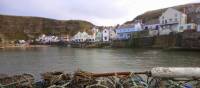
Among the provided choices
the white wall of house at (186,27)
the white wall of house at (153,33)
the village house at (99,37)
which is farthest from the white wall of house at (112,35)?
→ the white wall of house at (186,27)

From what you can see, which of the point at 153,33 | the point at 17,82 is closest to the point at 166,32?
the point at 153,33

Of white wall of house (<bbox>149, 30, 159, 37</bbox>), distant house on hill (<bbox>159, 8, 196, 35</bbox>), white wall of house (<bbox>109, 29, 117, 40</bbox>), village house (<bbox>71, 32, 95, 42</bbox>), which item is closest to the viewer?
distant house on hill (<bbox>159, 8, 196, 35</bbox>)

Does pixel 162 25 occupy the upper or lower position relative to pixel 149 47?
upper

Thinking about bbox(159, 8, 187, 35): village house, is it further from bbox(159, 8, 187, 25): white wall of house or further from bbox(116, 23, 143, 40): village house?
bbox(116, 23, 143, 40): village house

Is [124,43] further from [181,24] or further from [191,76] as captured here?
[191,76]

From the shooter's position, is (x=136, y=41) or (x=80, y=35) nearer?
(x=136, y=41)

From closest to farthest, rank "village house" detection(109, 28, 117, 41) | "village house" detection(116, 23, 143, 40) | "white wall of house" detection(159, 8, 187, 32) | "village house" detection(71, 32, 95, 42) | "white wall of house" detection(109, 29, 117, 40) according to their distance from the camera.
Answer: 1. "white wall of house" detection(159, 8, 187, 32)
2. "village house" detection(116, 23, 143, 40)
3. "white wall of house" detection(109, 29, 117, 40)
4. "village house" detection(109, 28, 117, 41)
5. "village house" detection(71, 32, 95, 42)

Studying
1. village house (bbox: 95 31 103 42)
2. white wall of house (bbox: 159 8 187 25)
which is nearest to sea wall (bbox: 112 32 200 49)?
white wall of house (bbox: 159 8 187 25)

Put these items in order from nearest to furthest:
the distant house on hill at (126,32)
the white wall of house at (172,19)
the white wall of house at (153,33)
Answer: the white wall of house at (172,19) < the white wall of house at (153,33) < the distant house on hill at (126,32)

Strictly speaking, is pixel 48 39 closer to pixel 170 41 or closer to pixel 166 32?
pixel 166 32

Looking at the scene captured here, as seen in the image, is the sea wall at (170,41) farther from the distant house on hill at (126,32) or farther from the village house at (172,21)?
the distant house on hill at (126,32)

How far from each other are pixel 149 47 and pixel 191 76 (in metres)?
91.5

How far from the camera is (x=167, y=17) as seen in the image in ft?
342

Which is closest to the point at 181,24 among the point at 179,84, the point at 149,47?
the point at 149,47
